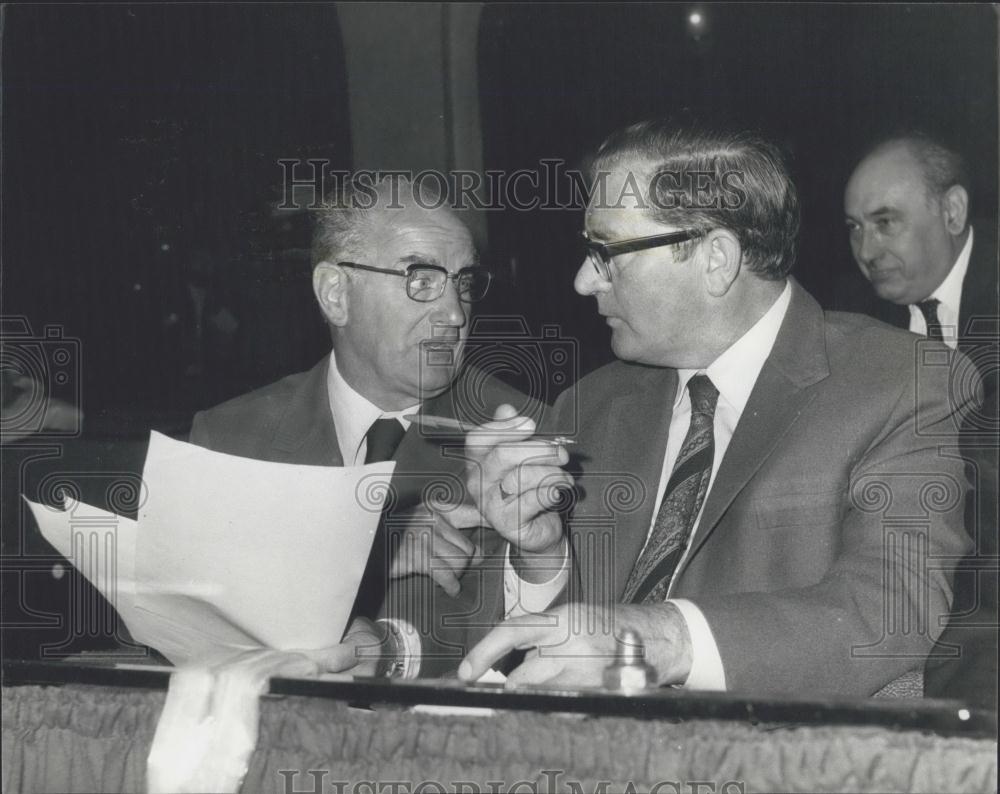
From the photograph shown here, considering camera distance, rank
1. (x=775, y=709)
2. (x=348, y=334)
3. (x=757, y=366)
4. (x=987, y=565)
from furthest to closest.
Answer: (x=348, y=334) < (x=757, y=366) < (x=987, y=565) < (x=775, y=709)

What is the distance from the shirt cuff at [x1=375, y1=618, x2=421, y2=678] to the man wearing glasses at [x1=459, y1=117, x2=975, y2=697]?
0.24 metres

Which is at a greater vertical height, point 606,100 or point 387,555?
point 606,100

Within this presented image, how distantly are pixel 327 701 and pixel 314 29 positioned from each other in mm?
1019

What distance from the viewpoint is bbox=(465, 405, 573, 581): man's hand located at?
1530 millimetres

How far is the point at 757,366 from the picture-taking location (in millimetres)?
1627

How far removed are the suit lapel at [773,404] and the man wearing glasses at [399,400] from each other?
356 mm

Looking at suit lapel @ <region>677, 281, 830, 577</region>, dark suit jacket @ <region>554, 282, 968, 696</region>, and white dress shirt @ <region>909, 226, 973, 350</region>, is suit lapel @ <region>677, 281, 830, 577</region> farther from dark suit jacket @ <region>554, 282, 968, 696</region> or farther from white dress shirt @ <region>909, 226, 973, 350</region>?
white dress shirt @ <region>909, 226, 973, 350</region>

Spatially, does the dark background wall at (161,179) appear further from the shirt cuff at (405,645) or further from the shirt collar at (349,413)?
the shirt cuff at (405,645)

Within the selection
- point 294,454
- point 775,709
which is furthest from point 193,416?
point 775,709

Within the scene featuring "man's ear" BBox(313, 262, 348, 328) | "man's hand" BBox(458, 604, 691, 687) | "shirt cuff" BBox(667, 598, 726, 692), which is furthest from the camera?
"man's ear" BBox(313, 262, 348, 328)

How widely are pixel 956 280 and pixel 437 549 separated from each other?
88 centimetres

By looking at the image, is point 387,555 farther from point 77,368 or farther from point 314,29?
point 314,29

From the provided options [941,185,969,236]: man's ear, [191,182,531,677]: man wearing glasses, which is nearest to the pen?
[191,182,531,677]: man wearing glasses

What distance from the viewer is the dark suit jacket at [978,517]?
132 cm
